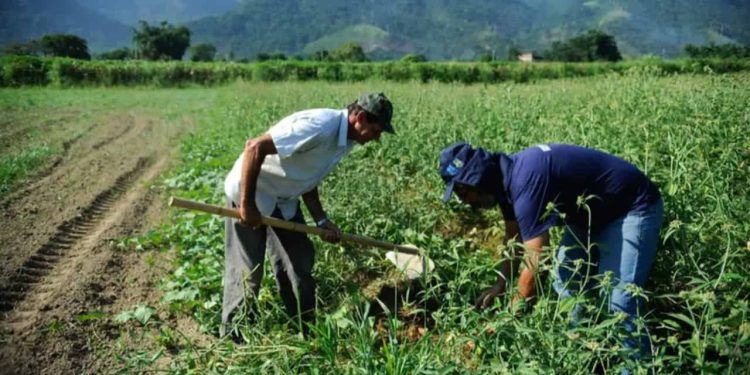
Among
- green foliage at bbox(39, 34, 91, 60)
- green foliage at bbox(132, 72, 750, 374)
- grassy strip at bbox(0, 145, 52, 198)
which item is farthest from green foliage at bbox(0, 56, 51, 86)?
green foliage at bbox(39, 34, 91, 60)

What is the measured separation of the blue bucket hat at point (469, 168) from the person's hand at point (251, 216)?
3.85 ft

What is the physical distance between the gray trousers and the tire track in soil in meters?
1.76

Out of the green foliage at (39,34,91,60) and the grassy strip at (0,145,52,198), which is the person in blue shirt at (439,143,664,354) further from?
the green foliage at (39,34,91,60)

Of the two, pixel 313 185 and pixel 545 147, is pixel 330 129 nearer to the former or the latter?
pixel 313 185

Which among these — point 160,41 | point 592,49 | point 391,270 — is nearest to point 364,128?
point 391,270

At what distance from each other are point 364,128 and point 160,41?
4347 inches

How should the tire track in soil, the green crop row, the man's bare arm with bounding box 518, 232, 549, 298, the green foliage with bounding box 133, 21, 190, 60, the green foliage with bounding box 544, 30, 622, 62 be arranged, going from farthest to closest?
the green foliage with bounding box 133, 21, 190, 60 < the green foliage with bounding box 544, 30, 622, 62 < the green crop row < the tire track in soil < the man's bare arm with bounding box 518, 232, 549, 298

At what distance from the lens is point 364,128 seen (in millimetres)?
3109

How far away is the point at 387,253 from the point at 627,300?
1.84 meters

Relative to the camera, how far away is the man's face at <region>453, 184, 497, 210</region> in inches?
107

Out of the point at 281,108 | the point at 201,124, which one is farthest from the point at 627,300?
the point at 201,124

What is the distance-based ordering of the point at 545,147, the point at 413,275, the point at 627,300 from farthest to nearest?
the point at 413,275, the point at 545,147, the point at 627,300

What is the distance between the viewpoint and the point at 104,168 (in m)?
8.53

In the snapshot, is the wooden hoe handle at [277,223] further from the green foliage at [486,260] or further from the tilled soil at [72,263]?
the tilled soil at [72,263]
